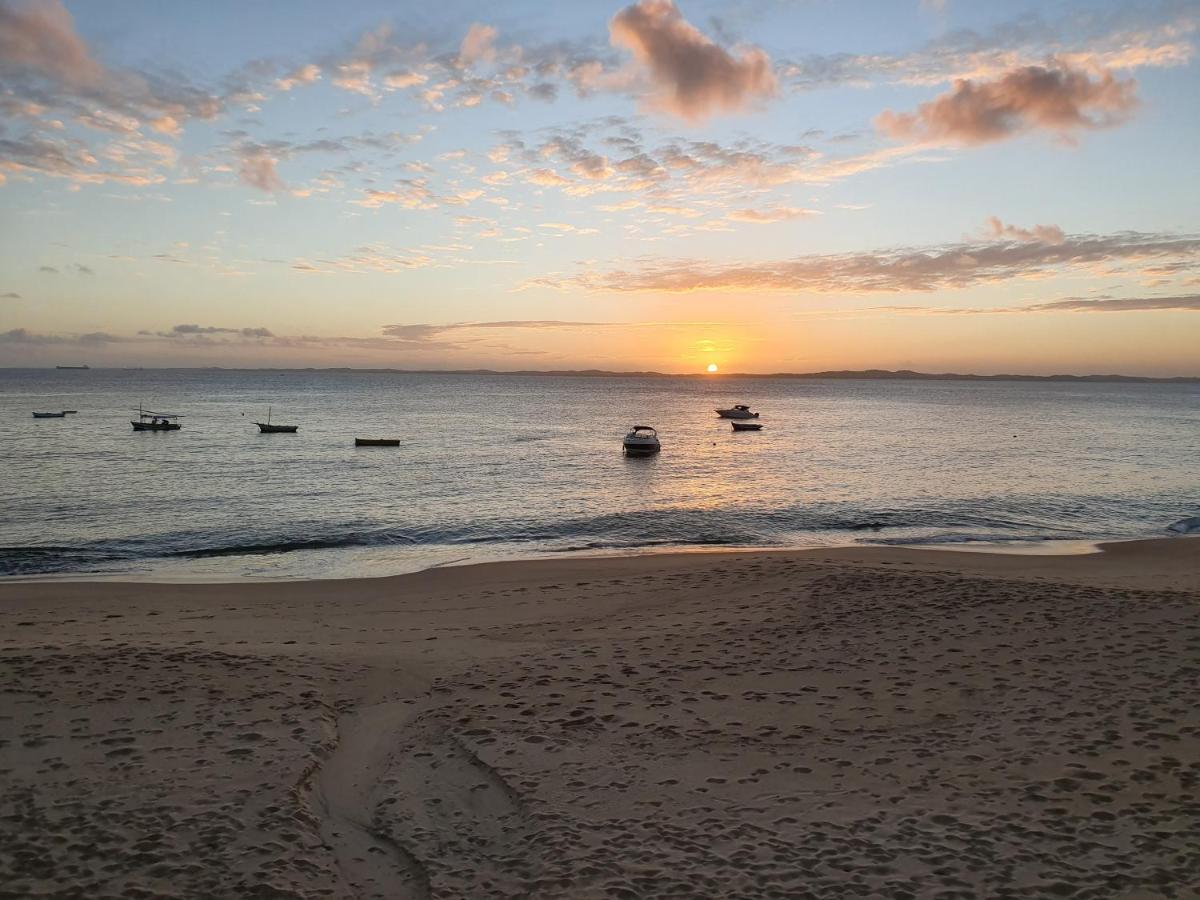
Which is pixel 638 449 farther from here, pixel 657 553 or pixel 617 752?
pixel 617 752

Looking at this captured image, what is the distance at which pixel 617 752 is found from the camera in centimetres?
1038

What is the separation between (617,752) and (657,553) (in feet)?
59.1

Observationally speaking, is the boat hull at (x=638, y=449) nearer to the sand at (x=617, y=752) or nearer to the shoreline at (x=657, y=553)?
the shoreline at (x=657, y=553)

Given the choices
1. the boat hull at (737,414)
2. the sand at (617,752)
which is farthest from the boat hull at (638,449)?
the sand at (617,752)

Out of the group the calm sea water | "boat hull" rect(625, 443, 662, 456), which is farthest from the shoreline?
"boat hull" rect(625, 443, 662, 456)

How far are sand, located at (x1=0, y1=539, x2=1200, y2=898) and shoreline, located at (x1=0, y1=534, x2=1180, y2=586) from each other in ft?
18.8

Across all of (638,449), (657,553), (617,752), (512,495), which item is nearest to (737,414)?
(638,449)

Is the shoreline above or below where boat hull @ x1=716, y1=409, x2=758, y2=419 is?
below

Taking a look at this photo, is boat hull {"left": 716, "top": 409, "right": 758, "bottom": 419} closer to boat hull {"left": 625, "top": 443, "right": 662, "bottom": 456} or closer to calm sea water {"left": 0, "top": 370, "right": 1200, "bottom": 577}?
calm sea water {"left": 0, "top": 370, "right": 1200, "bottom": 577}

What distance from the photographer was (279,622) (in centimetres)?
1811

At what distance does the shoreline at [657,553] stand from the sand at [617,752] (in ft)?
18.8

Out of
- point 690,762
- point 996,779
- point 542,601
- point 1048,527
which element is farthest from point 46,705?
point 1048,527

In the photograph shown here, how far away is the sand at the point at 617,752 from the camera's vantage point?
7.67 m

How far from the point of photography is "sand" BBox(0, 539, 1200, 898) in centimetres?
767
